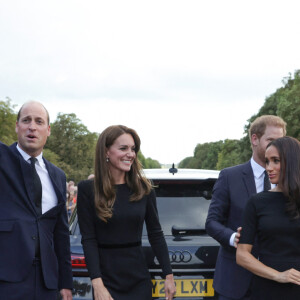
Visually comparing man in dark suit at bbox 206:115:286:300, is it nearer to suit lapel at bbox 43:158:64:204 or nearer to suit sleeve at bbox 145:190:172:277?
suit sleeve at bbox 145:190:172:277

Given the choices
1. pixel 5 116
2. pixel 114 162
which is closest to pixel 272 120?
pixel 114 162

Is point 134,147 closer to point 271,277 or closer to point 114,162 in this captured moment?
point 114,162

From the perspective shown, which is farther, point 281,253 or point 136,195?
point 136,195

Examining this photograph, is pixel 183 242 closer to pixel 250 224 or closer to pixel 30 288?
pixel 250 224

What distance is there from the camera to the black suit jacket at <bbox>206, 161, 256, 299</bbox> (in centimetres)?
404

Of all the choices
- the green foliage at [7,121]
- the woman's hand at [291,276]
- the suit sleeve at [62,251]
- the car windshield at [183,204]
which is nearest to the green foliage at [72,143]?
the green foliage at [7,121]

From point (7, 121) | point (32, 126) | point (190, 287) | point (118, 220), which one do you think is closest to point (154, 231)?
point (118, 220)

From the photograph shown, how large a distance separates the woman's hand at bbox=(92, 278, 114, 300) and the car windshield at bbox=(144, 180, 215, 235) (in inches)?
50.1

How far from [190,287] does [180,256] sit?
264mm

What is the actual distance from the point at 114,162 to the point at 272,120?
127cm

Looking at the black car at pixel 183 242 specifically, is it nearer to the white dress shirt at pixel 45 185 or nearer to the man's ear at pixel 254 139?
the man's ear at pixel 254 139

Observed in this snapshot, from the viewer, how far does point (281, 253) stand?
10.6 feet

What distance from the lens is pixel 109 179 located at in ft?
12.7

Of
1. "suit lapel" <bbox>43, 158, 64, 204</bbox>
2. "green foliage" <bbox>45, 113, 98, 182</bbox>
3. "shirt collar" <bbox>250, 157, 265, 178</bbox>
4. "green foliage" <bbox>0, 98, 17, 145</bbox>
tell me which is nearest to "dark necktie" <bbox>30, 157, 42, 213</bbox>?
"suit lapel" <bbox>43, 158, 64, 204</bbox>
